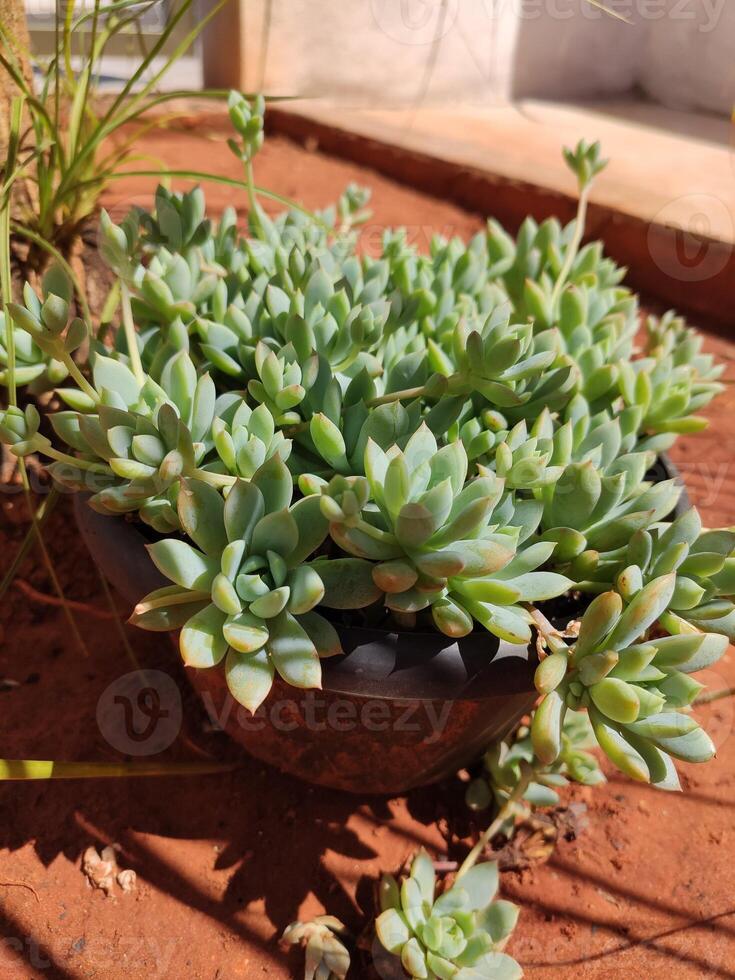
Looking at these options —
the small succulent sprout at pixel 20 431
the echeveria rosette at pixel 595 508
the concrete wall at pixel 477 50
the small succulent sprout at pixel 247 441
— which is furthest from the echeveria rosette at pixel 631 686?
the concrete wall at pixel 477 50

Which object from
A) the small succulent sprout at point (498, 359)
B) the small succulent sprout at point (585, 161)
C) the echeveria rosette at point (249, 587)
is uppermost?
the small succulent sprout at point (585, 161)

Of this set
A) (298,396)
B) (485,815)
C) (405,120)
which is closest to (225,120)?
(405,120)

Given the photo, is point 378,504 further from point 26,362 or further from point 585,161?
point 585,161

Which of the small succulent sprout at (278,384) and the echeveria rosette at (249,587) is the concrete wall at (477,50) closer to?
the small succulent sprout at (278,384)

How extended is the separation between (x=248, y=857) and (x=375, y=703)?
313 millimetres

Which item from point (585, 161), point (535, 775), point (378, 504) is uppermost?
point (585, 161)

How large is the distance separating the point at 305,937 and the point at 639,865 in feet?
1.52

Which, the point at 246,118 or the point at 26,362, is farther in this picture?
the point at 246,118

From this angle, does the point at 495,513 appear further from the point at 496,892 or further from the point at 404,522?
the point at 496,892

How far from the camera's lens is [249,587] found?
0.72 meters

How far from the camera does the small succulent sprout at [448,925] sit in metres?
0.85

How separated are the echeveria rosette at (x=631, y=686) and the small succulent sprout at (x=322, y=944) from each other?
0.39m

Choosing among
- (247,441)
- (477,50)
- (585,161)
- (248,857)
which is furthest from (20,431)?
(477,50)

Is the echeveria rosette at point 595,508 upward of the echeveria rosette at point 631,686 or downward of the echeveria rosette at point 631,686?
upward
